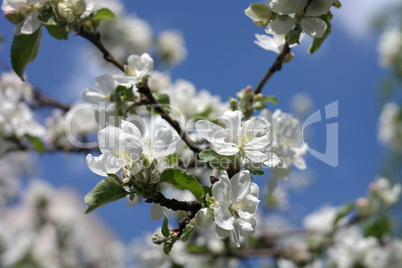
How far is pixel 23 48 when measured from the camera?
1.29 metres

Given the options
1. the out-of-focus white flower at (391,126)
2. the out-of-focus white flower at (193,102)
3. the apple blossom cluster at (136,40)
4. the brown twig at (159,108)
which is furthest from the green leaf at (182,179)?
the out-of-focus white flower at (391,126)

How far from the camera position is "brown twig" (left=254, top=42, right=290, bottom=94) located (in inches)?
51.6

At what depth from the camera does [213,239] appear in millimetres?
2586

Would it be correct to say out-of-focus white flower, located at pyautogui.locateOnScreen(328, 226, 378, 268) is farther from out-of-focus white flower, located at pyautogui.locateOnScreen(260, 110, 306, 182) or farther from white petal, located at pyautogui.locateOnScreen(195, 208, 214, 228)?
white petal, located at pyautogui.locateOnScreen(195, 208, 214, 228)

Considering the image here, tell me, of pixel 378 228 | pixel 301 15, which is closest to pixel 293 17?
pixel 301 15

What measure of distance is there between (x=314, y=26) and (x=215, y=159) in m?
0.46

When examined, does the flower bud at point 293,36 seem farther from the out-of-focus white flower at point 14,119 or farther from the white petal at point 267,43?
the out-of-focus white flower at point 14,119

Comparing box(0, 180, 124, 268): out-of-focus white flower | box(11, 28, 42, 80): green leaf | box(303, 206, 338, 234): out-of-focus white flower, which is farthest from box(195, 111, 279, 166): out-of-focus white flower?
box(0, 180, 124, 268): out-of-focus white flower

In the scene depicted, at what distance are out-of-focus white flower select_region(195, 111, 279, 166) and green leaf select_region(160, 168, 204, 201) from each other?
103 millimetres

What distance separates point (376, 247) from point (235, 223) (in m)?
2.09

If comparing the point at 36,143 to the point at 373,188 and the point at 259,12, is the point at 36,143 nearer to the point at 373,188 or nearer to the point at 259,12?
the point at 259,12

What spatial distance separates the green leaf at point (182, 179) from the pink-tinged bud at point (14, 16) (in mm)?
709

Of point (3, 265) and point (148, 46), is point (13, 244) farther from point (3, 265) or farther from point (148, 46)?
point (148, 46)

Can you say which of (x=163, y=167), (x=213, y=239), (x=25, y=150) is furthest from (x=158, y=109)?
(x=213, y=239)
